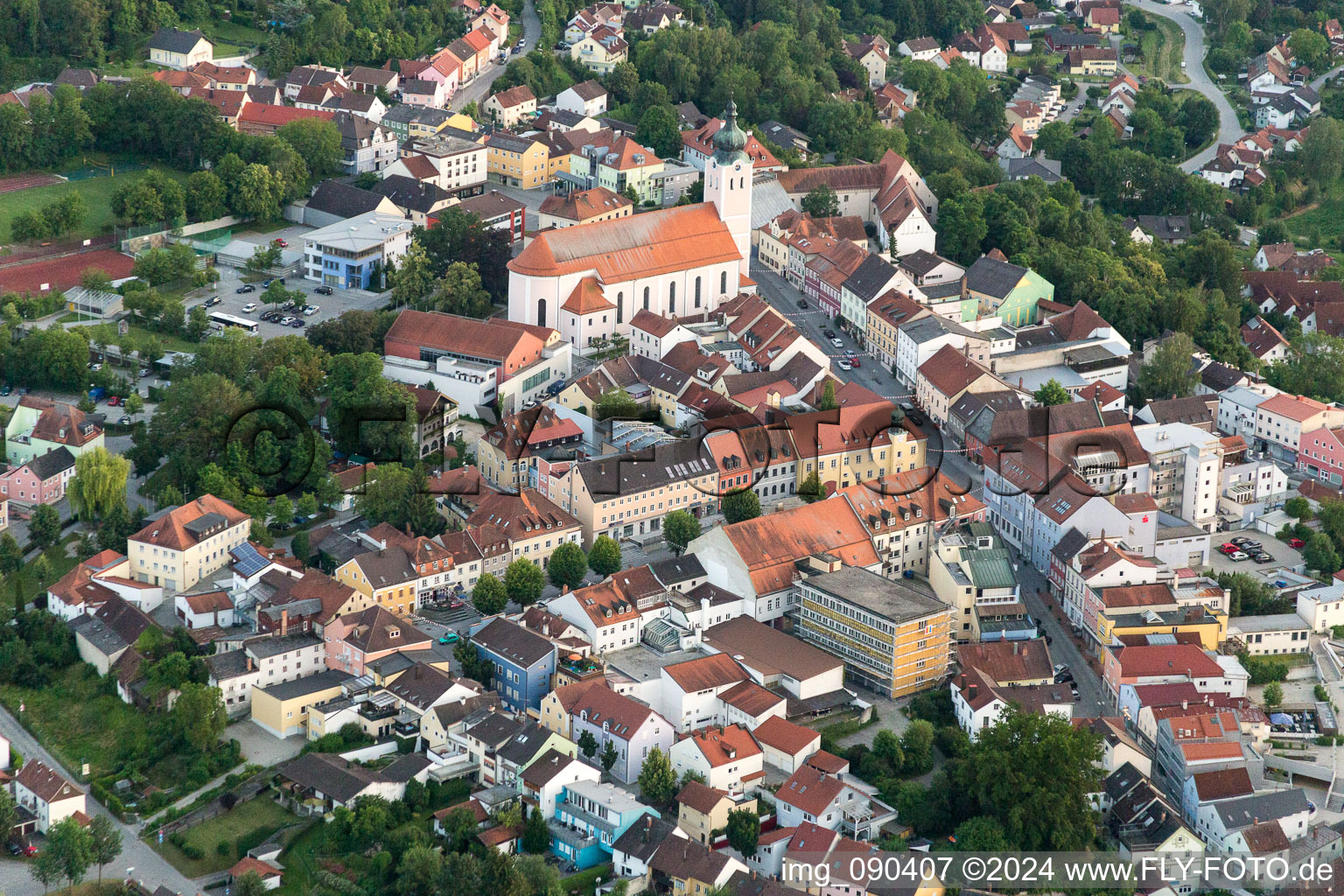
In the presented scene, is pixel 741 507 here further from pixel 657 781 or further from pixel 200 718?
pixel 200 718

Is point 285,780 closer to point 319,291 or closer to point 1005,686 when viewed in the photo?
point 1005,686

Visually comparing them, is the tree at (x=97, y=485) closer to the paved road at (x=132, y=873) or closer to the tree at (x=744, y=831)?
the paved road at (x=132, y=873)

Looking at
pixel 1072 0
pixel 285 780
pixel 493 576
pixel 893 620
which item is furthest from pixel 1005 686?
pixel 1072 0

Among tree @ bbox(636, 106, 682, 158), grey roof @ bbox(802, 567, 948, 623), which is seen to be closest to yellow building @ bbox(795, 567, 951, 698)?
grey roof @ bbox(802, 567, 948, 623)

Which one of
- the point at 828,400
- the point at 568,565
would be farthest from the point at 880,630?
the point at 828,400

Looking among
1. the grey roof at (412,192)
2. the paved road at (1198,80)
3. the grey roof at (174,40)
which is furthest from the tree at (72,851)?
the paved road at (1198,80)

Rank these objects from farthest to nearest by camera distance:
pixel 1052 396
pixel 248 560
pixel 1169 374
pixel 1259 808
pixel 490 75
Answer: pixel 490 75 → pixel 1169 374 → pixel 1052 396 → pixel 248 560 → pixel 1259 808
